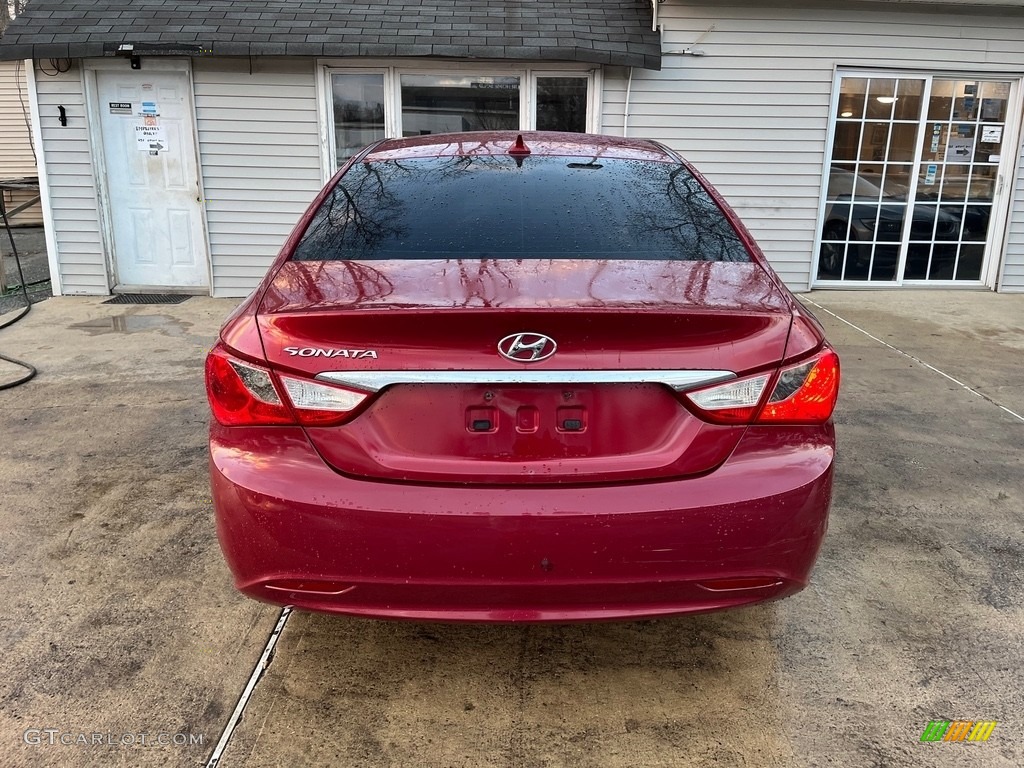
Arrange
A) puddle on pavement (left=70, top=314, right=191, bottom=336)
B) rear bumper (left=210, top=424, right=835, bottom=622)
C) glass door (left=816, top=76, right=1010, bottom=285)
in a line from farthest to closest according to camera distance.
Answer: glass door (left=816, top=76, right=1010, bottom=285), puddle on pavement (left=70, top=314, right=191, bottom=336), rear bumper (left=210, top=424, right=835, bottom=622)

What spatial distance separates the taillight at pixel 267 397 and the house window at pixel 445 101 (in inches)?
259

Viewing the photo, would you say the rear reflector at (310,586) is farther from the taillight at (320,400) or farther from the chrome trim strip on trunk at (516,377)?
the chrome trim strip on trunk at (516,377)

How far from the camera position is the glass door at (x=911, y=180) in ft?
27.2

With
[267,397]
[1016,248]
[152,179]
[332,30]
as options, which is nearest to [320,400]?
[267,397]

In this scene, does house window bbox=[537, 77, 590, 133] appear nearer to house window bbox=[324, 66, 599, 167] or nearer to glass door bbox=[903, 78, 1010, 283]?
house window bbox=[324, 66, 599, 167]

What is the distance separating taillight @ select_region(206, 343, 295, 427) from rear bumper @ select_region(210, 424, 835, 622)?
0.04 m

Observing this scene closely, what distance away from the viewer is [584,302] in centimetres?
198

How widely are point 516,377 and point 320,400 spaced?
480 millimetres

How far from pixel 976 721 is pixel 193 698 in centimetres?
221

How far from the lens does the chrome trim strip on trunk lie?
190 cm

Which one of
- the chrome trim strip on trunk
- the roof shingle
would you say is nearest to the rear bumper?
the chrome trim strip on trunk

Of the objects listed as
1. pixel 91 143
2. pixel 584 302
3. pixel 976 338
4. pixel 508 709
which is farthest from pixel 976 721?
pixel 91 143

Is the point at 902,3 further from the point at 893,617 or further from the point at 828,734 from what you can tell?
the point at 828,734

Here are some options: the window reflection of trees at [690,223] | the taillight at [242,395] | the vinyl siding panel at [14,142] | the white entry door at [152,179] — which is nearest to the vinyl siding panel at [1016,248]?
the window reflection of trees at [690,223]
